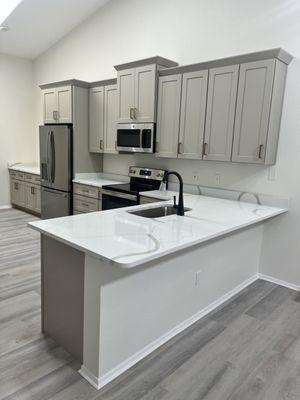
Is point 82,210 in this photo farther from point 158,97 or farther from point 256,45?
point 256,45

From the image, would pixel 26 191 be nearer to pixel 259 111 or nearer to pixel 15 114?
pixel 15 114

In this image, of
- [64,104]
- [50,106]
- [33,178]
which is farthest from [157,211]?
[33,178]

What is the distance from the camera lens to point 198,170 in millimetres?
3877

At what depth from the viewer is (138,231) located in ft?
6.81

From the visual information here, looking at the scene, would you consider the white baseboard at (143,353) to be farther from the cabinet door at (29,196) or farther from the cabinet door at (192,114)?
the cabinet door at (29,196)

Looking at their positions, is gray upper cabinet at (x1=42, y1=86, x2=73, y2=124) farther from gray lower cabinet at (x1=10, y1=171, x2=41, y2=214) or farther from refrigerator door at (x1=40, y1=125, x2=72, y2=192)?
gray lower cabinet at (x1=10, y1=171, x2=41, y2=214)

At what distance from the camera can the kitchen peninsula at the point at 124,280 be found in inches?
70.6

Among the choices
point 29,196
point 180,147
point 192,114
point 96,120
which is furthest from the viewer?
point 29,196

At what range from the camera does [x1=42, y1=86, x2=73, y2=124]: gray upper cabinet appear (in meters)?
4.73

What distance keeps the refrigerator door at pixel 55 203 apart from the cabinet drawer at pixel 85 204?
153mm

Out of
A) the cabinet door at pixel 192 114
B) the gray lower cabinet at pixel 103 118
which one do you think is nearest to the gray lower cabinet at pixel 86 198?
the gray lower cabinet at pixel 103 118

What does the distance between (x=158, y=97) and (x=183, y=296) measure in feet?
8.02

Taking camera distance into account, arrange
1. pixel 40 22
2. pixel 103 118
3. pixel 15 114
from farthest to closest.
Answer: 1. pixel 15 114
2. pixel 40 22
3. pixel 103 118

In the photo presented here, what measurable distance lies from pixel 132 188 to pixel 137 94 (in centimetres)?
121
